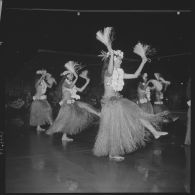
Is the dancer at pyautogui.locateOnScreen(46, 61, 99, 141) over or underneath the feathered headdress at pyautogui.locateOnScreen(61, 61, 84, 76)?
underneath

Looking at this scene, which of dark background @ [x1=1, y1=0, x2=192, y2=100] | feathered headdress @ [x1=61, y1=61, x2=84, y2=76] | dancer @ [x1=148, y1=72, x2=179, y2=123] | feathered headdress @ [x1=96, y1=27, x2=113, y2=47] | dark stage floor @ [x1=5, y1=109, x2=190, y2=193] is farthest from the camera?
dancer @ [x1=148, y1=72, x2=179, y2=123]

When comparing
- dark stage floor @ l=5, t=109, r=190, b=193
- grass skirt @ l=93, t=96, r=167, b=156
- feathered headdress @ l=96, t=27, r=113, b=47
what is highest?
feathered headdress @ l=96, t=27, r=113, b=47

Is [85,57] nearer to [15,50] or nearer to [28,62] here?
[28,62]

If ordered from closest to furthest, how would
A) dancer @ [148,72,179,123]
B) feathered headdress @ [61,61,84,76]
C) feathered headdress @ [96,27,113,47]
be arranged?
1. feathered headdress @ [96,27,113,47]
2. feathered headdress @ [61,61,84,76]
3. dancer @ [148,72,179,123]

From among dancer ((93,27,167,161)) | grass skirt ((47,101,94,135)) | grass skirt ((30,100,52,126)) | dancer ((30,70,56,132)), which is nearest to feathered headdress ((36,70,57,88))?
dancer ((30,70,56,132))

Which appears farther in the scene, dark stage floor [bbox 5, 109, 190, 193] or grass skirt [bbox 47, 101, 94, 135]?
grass skirt [bbox 47, 101, 94, 135]

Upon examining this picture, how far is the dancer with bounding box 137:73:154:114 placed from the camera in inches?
199

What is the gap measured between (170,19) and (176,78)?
1.18 metres

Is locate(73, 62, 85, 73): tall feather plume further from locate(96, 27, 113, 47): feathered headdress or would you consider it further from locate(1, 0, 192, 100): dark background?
locate(96, 27, 113, 47): feathered headdress

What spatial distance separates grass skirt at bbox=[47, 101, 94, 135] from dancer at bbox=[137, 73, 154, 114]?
3.37ft

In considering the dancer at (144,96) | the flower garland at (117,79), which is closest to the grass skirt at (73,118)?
the dancer at (144,96)

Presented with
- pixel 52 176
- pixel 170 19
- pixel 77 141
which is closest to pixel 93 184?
pixel 52 176

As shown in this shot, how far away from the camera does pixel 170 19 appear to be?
338 centimetres

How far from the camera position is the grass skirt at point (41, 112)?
16.4ft
